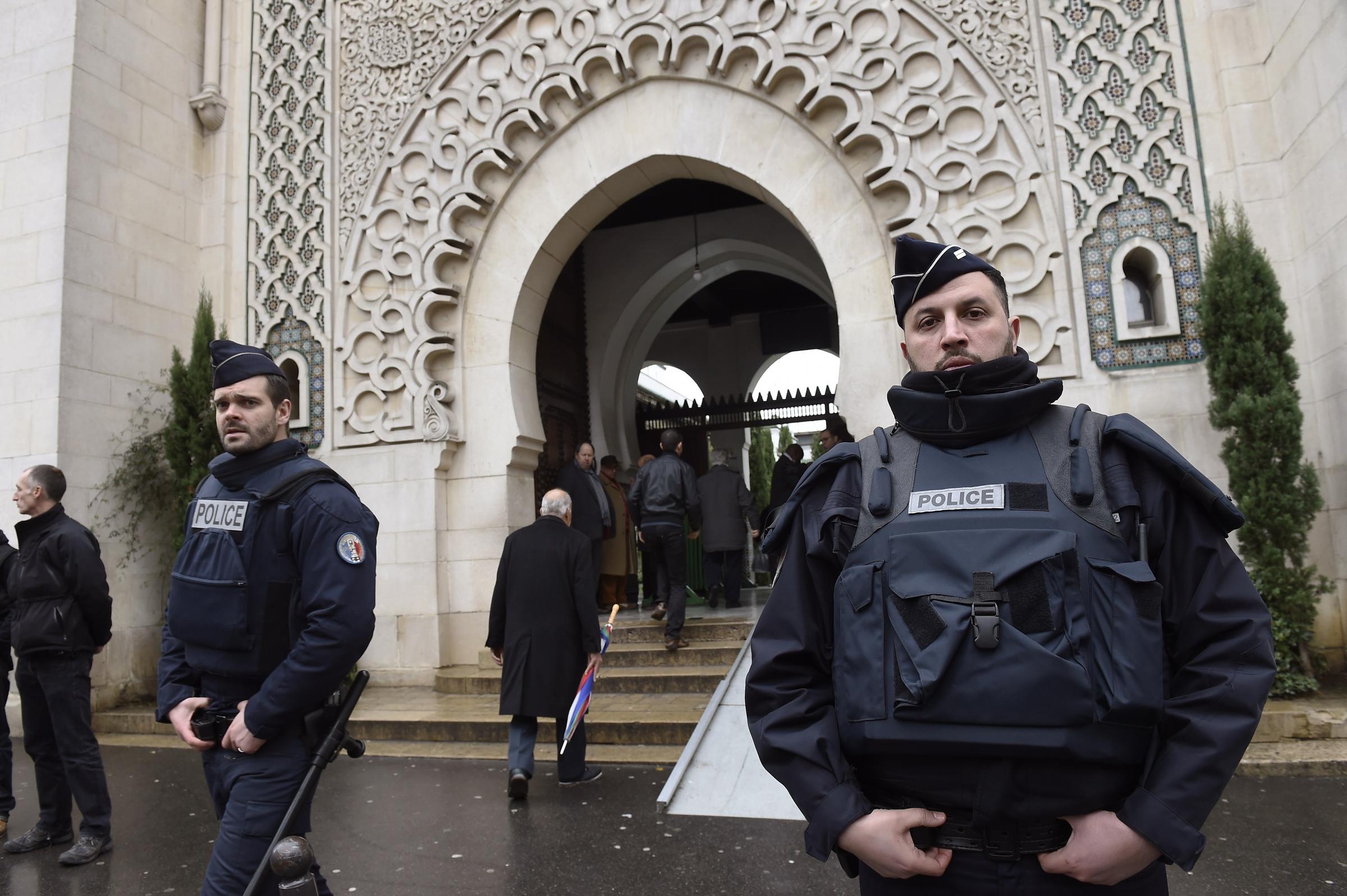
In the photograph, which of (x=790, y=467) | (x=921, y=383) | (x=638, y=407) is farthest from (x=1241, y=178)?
(x=638, y=407)

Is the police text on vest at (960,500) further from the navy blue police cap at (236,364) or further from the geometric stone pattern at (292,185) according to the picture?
the geometric stone pattern at (292,185)

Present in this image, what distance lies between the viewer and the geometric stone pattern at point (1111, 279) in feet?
21.2

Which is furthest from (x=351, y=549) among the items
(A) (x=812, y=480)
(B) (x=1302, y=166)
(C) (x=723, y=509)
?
(C) (x=723, y=509)

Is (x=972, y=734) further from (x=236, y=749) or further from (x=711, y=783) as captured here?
(x=711, y=783)

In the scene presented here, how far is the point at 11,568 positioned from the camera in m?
4.55

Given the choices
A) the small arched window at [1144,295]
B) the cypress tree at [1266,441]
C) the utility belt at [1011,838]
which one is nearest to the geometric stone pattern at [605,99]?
the small arched window at [1144,295]

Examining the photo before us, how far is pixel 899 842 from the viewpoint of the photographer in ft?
4.58

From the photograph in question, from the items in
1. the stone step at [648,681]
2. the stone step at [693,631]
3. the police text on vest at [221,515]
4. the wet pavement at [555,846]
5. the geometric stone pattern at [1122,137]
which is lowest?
the wet pavement at [555,846]

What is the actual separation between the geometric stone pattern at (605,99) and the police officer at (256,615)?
5383 mm

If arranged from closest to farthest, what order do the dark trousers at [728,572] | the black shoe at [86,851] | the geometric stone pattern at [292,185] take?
the black shoe at [86,851], the geometric stone pattern at [292,185], the dark trousers at [728,572]

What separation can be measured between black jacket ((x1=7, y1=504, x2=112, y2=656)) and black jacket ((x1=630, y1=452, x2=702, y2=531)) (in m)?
4.15

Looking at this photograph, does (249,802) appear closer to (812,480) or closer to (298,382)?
(812,480)

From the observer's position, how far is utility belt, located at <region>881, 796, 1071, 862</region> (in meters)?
1.38

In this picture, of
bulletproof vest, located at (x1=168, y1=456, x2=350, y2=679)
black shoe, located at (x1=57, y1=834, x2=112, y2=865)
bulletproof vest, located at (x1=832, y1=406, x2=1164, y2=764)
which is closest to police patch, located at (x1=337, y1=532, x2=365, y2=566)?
bulletproof vest, located at (x1=168, y1=456, x2=350, y2=679)
